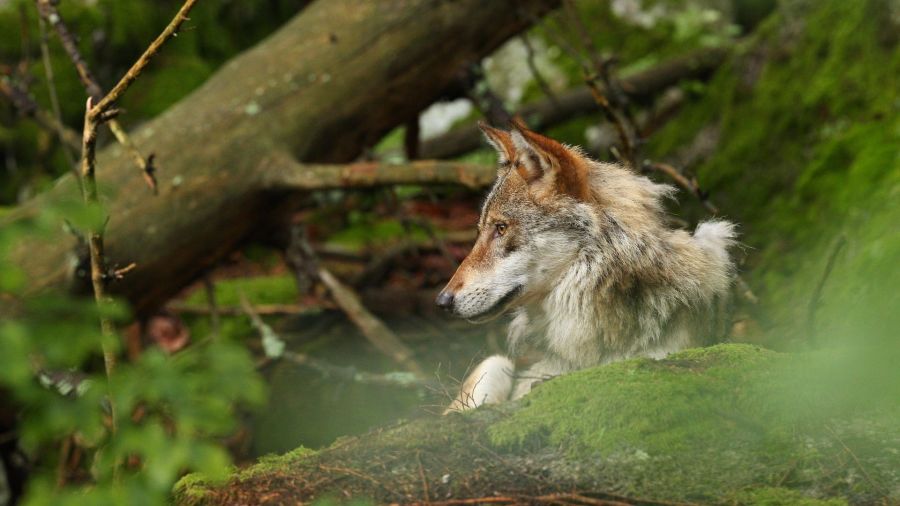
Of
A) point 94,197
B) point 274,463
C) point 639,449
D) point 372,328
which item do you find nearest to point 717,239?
point 639,449

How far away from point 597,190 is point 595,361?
96 centimetres

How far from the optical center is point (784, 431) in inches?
134

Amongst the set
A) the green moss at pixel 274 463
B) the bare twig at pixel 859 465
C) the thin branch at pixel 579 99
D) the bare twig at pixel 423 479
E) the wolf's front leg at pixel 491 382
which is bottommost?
the thin branch at pixel 579 99

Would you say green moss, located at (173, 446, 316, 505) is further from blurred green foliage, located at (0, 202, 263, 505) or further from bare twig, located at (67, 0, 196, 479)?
blurred green foliage, located at (0, 202, 263, 505)

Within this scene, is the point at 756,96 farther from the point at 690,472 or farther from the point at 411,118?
the point at 690,472

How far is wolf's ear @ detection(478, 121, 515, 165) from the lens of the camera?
5227 millimetres

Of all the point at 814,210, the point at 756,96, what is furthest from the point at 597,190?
the point at 756,96

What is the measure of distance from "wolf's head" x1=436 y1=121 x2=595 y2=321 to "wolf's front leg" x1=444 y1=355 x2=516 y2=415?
0.50m

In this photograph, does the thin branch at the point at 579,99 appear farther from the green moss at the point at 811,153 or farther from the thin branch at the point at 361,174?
the thin branch at the point at 361,174

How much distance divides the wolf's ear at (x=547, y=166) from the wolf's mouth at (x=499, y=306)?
1.89ft

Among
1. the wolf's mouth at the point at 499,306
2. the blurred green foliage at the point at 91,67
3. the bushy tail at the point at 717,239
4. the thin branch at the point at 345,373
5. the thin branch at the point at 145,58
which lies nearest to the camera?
the thin branch at the point at 145,58

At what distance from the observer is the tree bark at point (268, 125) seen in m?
7.01

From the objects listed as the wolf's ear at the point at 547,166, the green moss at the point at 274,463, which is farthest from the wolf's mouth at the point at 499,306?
the green moss at the point at 274,463

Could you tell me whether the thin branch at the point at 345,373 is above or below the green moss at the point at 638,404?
below
